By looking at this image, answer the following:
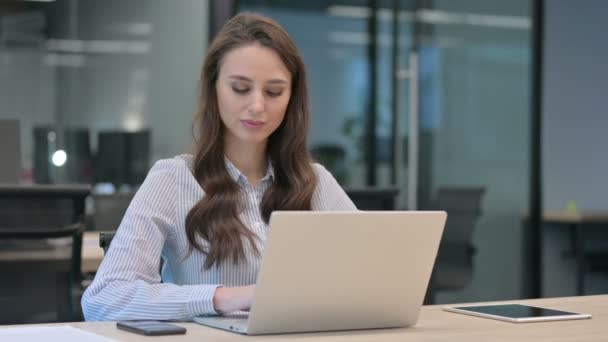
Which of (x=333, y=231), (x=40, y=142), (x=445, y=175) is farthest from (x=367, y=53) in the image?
(x=333, y=231)

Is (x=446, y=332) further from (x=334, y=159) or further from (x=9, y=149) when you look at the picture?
(x=334, y=159)

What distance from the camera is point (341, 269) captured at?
1.72 meters

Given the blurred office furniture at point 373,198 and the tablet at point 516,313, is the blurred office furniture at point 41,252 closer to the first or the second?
the blurred office furniture at point 373,198

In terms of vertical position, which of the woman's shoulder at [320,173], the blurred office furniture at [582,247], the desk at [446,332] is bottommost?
the blurred office furniture at [582,247]

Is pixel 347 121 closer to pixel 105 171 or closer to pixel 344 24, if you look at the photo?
pixel 344 24

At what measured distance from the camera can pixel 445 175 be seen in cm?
601

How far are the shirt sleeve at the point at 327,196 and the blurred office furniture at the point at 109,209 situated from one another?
2122 millimetres

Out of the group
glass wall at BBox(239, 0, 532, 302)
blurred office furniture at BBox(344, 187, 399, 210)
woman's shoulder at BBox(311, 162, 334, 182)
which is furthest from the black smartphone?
glass wall at BBox(239, 0, 532, 302)

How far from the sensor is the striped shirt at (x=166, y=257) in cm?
195

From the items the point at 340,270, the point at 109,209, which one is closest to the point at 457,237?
the point at 109,209

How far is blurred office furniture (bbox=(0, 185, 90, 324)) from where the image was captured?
128 inches

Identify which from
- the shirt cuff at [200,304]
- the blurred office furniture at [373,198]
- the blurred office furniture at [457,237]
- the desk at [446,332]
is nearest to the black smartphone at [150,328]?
the desk at [446,332]

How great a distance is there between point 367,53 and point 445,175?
0.85 m

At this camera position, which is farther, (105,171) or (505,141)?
(505,141)
